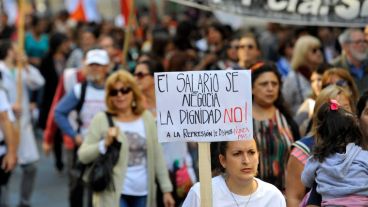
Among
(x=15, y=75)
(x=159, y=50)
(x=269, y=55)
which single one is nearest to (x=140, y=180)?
(x=15, y=75)

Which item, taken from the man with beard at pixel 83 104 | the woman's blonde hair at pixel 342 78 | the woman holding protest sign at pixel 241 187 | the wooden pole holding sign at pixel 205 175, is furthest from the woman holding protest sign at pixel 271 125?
the man with beard at pixel 83 104

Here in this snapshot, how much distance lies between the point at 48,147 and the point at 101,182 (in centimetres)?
289

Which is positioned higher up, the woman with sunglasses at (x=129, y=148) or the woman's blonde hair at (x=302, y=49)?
the woman's blonde hair at (x=302, y=49)

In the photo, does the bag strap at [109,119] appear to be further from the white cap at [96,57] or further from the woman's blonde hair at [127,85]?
the white cap at [96,57]

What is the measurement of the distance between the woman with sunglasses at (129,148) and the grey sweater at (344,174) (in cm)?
233

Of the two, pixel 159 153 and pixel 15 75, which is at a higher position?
pixel 15 75

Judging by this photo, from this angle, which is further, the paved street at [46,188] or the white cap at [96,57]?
the paved street at [46,188]

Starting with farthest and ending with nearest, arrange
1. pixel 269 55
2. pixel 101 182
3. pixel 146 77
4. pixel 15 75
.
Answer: pixel 269 55 → pixel 15 75 → pixel 146 77 → pixel 101 182

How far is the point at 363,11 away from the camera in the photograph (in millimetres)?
7980

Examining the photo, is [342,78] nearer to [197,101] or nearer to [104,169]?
[104,169]

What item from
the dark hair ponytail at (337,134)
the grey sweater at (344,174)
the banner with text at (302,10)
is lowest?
the grey sweater at (344,174)

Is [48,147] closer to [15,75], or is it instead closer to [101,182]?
[15,75]

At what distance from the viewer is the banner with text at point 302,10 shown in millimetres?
8062

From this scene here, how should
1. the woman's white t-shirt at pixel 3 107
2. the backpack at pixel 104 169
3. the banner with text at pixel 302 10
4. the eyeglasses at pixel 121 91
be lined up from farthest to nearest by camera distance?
1. the woman's white t-shirt at pixel 3 107
2. the banner with text at pixel 302 10
3. the eyeglasses at pixel 121 91
4. the backpack at pixel 104 169
